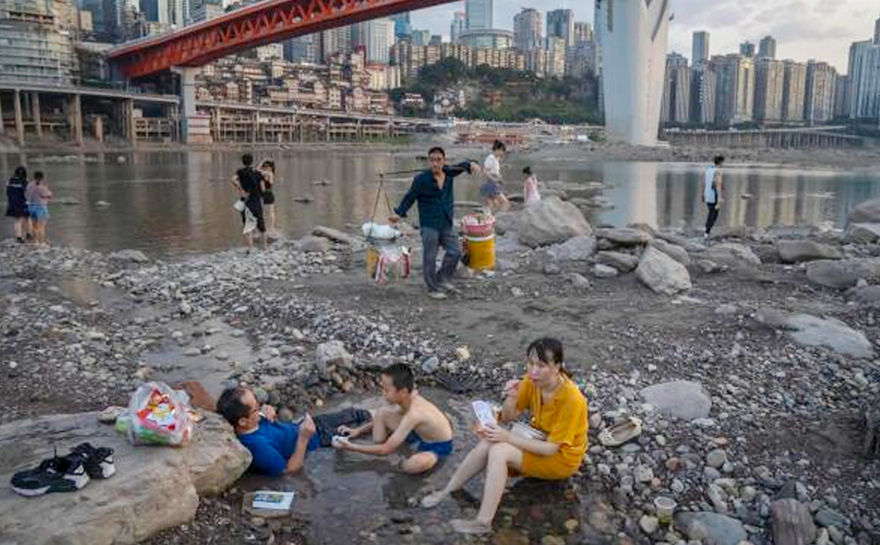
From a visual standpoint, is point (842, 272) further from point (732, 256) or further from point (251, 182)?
point (251, 182)

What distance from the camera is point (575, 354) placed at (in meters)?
6.31

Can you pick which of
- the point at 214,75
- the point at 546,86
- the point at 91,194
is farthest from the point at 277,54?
the point at 91,194

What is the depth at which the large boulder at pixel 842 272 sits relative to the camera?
8703 mm

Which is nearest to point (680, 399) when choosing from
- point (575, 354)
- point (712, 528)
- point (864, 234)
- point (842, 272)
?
point (575, 354)

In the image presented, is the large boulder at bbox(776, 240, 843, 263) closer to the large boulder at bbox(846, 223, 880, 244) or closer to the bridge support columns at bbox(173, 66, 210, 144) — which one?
the large boulder at bbox(846, 223, 880, 244)

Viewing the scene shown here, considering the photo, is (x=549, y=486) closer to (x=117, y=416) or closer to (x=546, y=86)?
(x=117, y=416)

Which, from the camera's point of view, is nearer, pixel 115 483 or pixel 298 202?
pixel 115 483

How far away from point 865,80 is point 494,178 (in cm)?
15659

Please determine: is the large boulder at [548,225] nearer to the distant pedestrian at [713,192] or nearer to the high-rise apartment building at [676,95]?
the distant pedestrian at [713,192]

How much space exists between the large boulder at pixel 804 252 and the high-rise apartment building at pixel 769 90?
147239mm

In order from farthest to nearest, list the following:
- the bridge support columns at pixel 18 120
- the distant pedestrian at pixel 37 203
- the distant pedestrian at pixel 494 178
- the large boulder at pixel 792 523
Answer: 1. the bridge support columns at pixel 18 120
2. the distant pedestrian at pixel 37 203
3. the distant pedestrian at pixel 494 178
4. the large boulder at pixel 792 523

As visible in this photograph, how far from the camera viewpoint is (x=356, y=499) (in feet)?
14.6

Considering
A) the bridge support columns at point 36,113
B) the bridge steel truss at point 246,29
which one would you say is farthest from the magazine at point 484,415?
the bridge support columns at point 36,113

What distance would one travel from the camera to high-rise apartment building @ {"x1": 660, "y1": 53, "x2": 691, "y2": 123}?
465 feet
